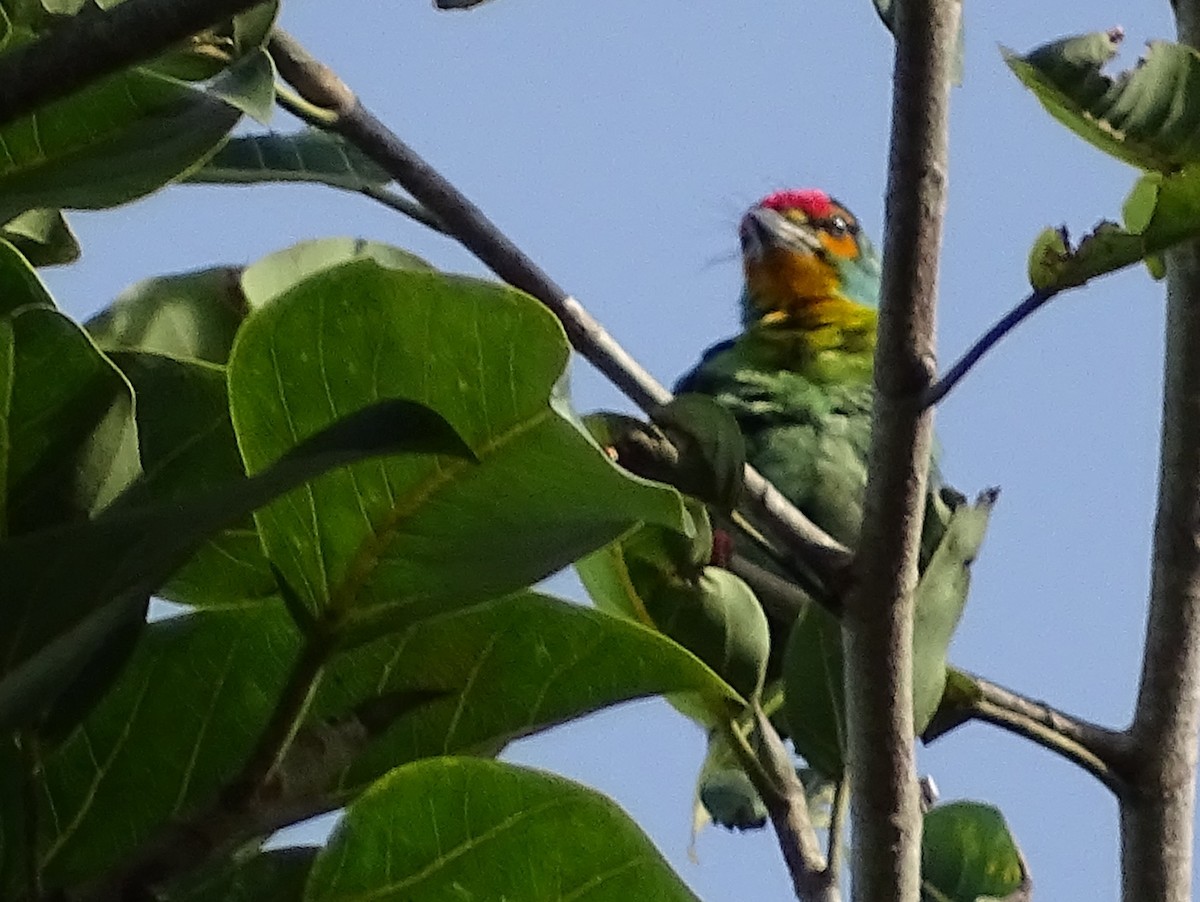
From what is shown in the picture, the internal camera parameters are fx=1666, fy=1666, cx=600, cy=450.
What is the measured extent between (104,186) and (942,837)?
0.44 m

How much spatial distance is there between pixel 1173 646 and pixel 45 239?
47cm

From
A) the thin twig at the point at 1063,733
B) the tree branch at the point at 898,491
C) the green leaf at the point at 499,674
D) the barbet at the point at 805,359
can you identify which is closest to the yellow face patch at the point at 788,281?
the barbet at the point at 805,359

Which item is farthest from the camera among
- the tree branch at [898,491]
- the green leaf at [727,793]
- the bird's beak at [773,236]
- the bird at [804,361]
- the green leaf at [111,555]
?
the bird's beak at [773,236]

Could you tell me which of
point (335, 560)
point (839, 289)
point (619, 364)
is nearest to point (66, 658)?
point (335, 560)

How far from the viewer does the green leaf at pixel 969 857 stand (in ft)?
2.23

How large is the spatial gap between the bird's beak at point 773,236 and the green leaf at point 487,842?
2.11 meters

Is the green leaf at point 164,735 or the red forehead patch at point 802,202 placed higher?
the green leaf at point 164,735

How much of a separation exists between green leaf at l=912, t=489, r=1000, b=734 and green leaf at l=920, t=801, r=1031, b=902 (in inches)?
4.8

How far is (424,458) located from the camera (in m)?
0.40

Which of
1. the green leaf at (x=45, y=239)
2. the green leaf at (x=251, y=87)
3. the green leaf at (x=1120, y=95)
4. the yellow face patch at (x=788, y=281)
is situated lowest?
the yellow face patch at (x=788, y=281)

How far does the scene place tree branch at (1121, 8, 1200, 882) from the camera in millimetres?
667

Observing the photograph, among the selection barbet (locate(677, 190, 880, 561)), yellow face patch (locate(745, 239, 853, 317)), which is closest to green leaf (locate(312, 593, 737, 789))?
barbet (locate(677, 190, 880, 561))

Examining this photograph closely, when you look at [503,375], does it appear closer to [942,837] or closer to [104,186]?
[104,186]

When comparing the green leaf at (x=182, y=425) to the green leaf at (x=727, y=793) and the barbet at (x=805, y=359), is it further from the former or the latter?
the barbet at (x=805, y=359)
